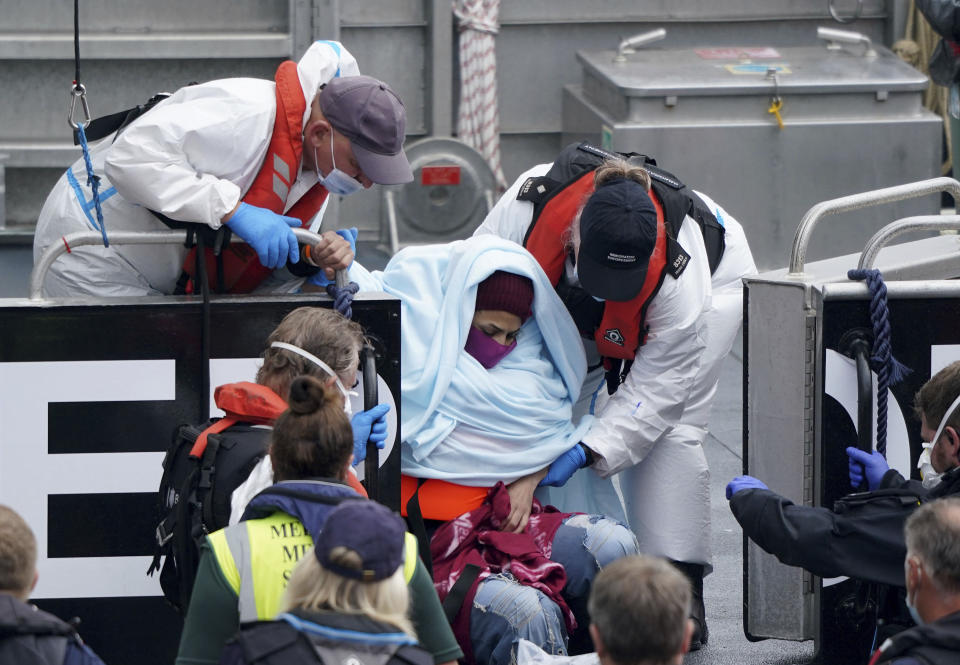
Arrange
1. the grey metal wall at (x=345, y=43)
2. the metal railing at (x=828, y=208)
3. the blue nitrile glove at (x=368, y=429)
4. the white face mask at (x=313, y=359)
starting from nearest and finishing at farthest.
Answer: the white face mask at (x=313, y=359), the blue nitrile glove at (x=368, y=429), the metal railing at (x=828, y=208), the grey metal wall at (x=345, y=43)

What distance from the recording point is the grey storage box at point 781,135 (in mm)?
7855

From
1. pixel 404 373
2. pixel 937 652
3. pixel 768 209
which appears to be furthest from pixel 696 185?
pixel 937 652

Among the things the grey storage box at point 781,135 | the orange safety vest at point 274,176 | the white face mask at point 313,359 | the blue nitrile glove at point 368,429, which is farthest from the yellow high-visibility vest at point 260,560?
the grey storage box at point 781,135

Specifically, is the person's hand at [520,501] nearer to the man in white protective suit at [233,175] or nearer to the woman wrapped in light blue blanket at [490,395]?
the woman wrapped in light blue blanket at [490,395]

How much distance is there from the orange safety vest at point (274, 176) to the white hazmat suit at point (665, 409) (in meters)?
0.72

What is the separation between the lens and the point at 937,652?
2406 mm

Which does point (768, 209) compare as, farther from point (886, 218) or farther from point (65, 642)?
point (65, 642)

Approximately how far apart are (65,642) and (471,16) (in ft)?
21.6

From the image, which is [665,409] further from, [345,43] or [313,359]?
[345,43]

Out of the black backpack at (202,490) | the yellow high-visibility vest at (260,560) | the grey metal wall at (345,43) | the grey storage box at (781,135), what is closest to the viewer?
the yellow high-visibility vest at (260,560)

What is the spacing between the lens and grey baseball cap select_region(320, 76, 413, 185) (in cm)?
360

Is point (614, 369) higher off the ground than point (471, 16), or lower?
lower

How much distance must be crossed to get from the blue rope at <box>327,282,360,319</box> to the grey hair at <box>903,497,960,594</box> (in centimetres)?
142

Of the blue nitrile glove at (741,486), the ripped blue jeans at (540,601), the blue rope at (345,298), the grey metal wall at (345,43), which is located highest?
the grey metal wall at (345,43)
